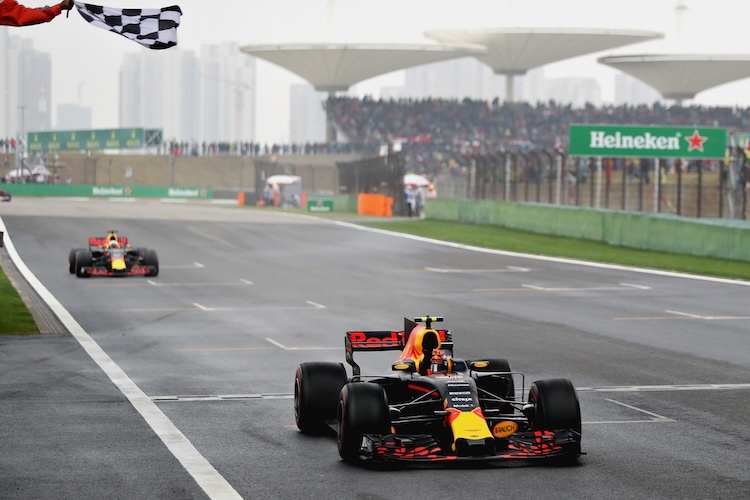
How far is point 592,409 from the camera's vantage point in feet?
44.4

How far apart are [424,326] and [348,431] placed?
1916 millimetres

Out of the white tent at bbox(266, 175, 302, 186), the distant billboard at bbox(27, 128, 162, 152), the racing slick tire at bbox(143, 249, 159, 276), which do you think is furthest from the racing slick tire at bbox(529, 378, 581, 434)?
the distant billboard at bbox(27, 128, 162, 152)

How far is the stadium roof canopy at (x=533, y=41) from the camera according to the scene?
11588cm

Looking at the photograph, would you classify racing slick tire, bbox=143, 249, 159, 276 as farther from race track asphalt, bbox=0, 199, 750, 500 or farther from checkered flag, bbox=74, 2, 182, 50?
checkered flag, bbox=74, 2, 182, 50

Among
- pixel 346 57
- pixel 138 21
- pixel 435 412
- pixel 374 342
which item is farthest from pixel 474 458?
pixel 346 57

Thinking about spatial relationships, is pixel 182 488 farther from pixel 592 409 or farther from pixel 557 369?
pixel 557 369

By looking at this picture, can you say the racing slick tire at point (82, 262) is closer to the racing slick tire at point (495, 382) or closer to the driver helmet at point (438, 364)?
the racing slick tire at point (495, 382)

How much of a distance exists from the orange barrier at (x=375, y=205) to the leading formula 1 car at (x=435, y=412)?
53000 mm

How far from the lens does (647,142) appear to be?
152ft

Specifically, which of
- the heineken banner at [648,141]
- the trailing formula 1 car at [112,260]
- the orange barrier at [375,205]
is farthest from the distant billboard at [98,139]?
the trailing formula 1 car at [112,260]

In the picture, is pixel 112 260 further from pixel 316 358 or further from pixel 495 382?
pixel 495 382

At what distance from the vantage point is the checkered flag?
13672 mm

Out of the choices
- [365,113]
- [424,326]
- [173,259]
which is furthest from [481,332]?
[365,113]

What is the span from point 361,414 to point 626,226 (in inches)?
1257
